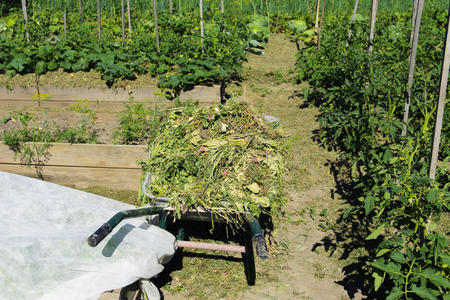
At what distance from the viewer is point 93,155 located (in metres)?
4.60

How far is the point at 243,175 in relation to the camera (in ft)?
11.0

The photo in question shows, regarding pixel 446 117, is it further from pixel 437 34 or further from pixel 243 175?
pixel 437 34

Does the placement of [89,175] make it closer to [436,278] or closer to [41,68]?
[41,68]

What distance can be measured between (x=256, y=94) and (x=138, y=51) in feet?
7.22

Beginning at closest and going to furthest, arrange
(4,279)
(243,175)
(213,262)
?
(4,279) < (243,175) < (213,262)

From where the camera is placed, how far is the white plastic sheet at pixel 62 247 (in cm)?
217

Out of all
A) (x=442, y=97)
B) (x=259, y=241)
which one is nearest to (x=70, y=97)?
(x=259, y=241)

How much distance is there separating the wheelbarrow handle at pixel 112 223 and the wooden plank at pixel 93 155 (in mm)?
1550

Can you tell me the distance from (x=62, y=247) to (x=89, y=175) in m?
2.49

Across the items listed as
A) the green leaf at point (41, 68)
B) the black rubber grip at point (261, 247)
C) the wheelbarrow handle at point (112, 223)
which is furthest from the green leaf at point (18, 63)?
the black rubber grip at point (261, 247)

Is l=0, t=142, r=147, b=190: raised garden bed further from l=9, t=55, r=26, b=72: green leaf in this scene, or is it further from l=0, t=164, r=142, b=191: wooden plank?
l=9, t=55, r=26, b=72: green leaf

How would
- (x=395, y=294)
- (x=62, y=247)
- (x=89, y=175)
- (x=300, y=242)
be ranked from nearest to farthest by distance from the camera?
1. (x=62, y=247)
2. (x=395, y=294)
3. (x=300, y=242)
4. (x=89, y=175)

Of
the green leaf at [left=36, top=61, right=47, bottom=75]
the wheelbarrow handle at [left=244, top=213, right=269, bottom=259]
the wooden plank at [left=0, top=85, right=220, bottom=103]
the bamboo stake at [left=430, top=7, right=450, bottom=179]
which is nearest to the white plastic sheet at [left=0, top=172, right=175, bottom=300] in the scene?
the wheelbarrow handle at [left=244, top=213, right=269, bottom=259]

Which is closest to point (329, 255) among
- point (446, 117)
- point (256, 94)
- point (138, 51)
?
point (446, 117)
